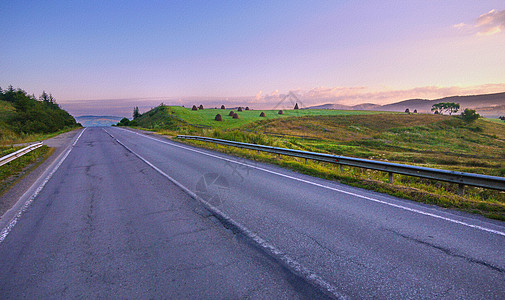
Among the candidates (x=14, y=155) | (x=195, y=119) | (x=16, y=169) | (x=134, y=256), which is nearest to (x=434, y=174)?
(x=134, y=256)

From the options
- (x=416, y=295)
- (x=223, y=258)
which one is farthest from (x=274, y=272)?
(x=416, y=295)


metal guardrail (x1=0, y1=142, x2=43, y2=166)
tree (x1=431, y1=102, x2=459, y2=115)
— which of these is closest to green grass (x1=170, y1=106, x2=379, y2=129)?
metal guardrail (x1=0, y1=142, x2=43, y2=166)

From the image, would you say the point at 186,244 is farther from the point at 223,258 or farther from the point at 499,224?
the point at 499,224

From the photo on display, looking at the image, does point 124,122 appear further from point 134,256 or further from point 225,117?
point 134,256

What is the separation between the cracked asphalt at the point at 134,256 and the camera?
2.75 metres

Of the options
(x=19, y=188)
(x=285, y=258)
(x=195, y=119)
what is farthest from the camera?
(x=195, y=119)

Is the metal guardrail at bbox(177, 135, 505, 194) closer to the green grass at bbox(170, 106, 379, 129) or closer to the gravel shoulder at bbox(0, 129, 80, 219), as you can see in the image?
the gravel shoulder at bbox(0, 129, 80, 219)

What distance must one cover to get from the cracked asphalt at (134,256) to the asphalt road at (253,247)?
18 millimetres

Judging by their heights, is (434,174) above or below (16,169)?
below

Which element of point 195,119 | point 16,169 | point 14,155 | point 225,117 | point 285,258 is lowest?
point 285,258

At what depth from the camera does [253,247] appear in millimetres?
3604

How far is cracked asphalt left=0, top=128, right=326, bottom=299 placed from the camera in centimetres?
275

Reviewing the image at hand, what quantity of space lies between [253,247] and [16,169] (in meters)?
12.6

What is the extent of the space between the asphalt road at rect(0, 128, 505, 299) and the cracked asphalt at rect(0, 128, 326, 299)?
2cm
